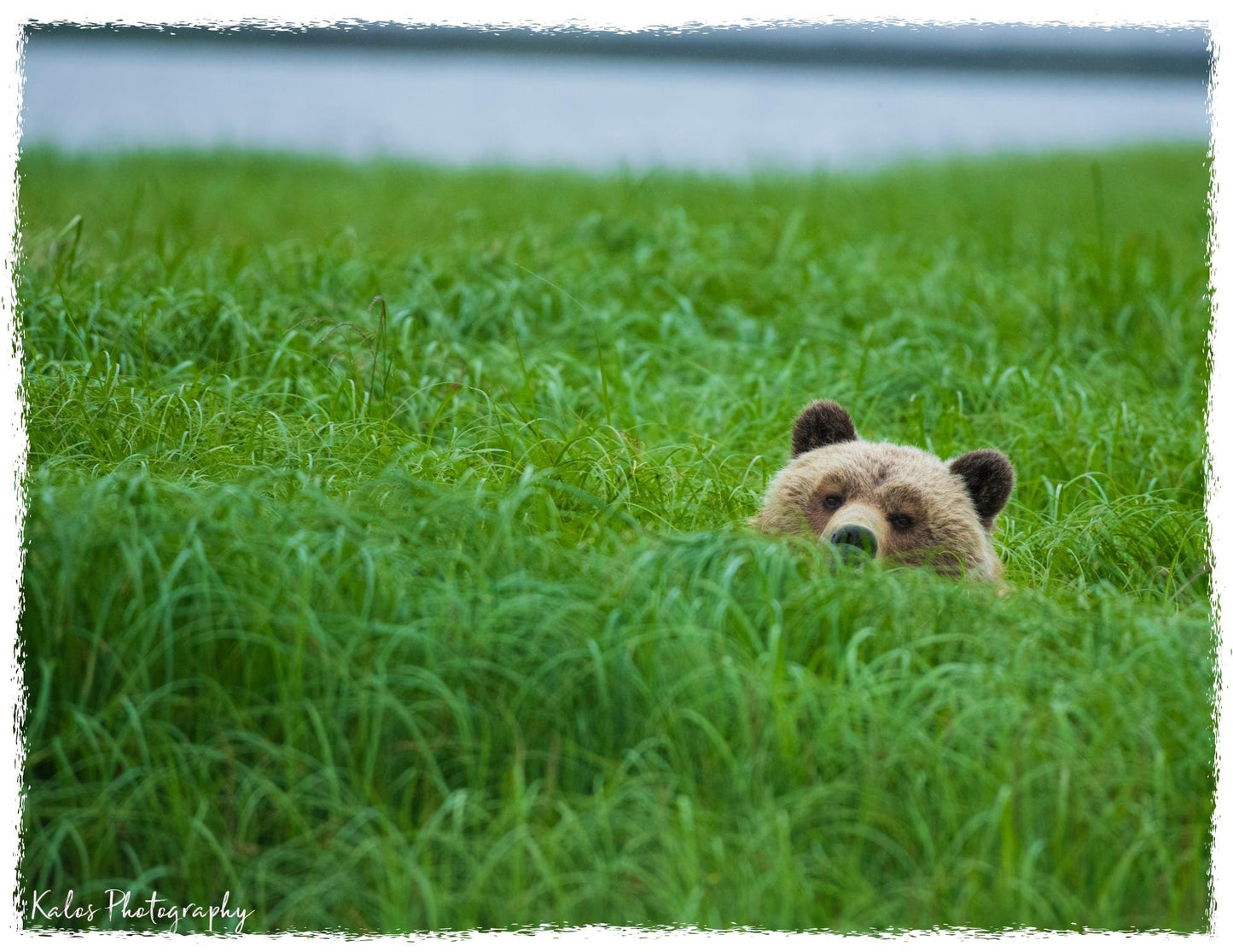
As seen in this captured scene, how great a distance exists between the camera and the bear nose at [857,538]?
351 cm

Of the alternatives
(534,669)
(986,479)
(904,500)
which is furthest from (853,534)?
(534,669)

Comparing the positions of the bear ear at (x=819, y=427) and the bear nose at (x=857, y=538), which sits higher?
the bear ear at (x=819, y=427)

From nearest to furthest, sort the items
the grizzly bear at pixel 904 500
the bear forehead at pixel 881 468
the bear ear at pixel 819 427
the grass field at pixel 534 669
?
the grass field at pixel 534 669
the grizzly bear at pixel 904 500
the bear forehead at pixel 881 468
the bear ear at pixel 819 427

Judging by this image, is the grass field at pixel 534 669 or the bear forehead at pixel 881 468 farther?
the bear forehead at pixel 881 468

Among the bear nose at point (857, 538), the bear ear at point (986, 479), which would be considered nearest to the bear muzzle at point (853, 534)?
the bear nose at point (857, 538)

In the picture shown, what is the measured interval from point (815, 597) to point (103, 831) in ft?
5.65

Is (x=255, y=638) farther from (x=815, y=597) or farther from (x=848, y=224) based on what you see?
(x=848, y=224)

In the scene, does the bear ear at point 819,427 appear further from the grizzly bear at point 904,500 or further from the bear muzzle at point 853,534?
the bear muzzle at point 853,534

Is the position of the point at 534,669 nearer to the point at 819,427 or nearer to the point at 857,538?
the point at 857,538

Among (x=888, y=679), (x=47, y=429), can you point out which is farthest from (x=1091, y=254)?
(x=47, y=429)

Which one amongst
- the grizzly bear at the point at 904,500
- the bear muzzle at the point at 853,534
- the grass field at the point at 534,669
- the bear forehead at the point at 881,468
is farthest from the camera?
the bear forehead at the point at 881,468

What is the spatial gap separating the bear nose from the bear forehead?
46 cm

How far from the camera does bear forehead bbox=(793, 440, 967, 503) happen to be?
400cm

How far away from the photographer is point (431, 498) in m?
3.28
